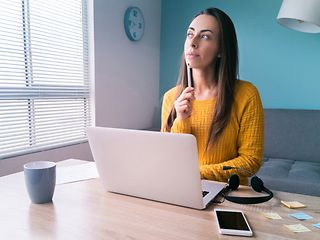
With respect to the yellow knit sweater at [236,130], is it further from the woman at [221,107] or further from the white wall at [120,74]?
the white wall at [120,74]

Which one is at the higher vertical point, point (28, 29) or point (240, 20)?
point (240, 20)

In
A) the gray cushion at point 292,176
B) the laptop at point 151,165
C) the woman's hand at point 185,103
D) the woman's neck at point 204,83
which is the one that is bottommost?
the gray cushion at point 292,176

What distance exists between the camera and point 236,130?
1112mm

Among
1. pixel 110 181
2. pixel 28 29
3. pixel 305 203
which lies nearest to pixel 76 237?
pixel 110 181

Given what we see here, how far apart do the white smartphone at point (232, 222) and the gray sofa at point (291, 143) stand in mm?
1337

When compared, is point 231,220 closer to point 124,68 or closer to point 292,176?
point 292,176

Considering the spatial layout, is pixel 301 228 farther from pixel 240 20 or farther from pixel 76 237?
pixel 240 20

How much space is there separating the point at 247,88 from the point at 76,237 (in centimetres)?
90

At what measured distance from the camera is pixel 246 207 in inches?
28.4

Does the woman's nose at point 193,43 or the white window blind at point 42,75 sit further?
the white window blind at point 42,75

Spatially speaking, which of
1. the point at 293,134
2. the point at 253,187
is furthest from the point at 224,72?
the point at 293,134

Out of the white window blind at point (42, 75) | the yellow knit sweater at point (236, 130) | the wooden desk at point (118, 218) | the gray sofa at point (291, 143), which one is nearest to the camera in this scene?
the wooden desk at point (118, 218)

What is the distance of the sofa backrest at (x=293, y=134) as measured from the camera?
7.30 ft

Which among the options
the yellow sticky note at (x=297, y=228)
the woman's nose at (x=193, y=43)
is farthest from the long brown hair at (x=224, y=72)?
the yellow sticky note at (x=297, y=228)
